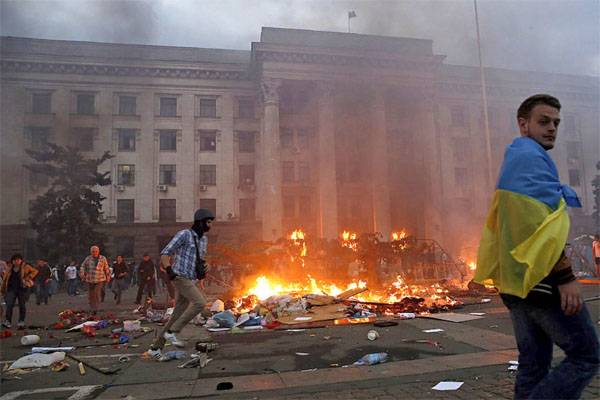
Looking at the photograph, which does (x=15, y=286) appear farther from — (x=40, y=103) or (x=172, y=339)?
(x=40, y=103)

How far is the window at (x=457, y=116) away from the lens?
117 ft

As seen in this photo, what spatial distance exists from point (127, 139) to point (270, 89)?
1166 cm

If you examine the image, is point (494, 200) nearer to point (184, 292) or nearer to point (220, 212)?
point (184, 292)

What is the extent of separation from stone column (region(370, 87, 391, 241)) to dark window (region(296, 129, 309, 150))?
5.33 meters

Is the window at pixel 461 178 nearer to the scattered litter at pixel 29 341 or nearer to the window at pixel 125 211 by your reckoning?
the window at pixel 125 211

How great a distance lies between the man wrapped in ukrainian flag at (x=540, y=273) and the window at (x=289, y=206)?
30.2m

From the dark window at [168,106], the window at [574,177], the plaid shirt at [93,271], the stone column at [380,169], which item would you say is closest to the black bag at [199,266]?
the plaid shirt at [93,271]

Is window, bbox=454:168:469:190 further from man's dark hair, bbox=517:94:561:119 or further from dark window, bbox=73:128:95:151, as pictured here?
man's dark hair, bbox=517:94:561:119

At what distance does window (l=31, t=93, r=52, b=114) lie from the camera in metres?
30.9

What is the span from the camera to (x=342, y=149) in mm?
32438

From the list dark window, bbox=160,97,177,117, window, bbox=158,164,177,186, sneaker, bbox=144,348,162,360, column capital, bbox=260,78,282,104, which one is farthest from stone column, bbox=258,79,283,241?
sneaker, bbox=144,348,162,360

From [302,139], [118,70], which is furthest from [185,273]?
A: [118,70]

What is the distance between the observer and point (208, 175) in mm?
32750

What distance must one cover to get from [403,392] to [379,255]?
34.9 ft
